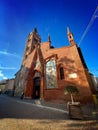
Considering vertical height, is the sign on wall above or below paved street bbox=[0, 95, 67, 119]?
above

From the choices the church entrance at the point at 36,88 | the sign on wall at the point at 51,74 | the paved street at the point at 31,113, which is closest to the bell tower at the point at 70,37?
the sign on wall at the point at 51,74

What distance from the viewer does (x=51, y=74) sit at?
14.8 m

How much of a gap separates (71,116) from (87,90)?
6523 millimetres

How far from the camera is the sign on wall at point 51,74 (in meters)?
14.1

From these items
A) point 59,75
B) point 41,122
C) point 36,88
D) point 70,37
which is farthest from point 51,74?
point 41,122

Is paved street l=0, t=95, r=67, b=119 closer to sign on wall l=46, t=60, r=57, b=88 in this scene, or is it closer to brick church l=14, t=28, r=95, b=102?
brick church l=14, t=28, r=95, b=102

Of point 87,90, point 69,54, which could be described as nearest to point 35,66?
point 69,54

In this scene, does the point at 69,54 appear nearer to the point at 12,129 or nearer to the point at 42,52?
the point at 42,52

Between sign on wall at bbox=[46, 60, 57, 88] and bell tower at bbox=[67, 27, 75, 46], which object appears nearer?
sign on wall at bbox=[46, 60, 57, 88]

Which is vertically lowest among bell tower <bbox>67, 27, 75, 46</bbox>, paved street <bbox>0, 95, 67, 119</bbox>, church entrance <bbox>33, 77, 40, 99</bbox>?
paved street <bbox>0, 95, 67, 119</bbox>

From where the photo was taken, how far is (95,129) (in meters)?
3.86

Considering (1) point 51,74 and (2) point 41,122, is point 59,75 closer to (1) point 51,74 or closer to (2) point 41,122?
(1) point 51,74

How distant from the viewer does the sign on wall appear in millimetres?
14090

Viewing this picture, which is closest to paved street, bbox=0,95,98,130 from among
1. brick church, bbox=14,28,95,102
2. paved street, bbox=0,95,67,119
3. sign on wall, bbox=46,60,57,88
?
paved street, bbox=0,95,67,119
